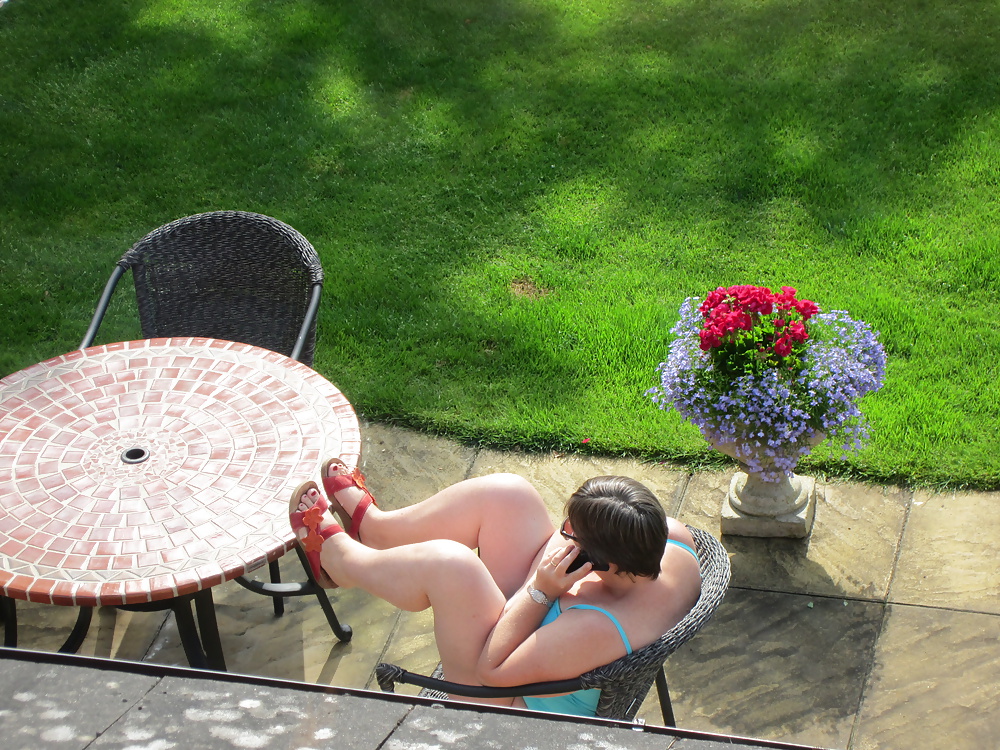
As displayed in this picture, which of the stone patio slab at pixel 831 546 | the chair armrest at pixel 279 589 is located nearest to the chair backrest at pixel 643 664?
the stone patio slab at pixel 831 546

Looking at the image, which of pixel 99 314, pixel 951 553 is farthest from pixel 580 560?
pixel 99 314

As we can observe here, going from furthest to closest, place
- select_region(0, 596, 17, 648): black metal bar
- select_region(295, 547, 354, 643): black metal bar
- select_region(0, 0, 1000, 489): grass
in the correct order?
1. select_region(0, 0, 1000, 489): grass
2. select_region(295, 547, 354, 643): black metal bar
3. select_region(0, 596, 17, 648): black metal bar

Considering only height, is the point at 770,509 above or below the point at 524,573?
below

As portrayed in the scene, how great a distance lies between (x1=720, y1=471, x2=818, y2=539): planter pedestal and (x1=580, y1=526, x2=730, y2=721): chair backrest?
1117 millimetres

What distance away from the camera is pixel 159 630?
3674 millimetres

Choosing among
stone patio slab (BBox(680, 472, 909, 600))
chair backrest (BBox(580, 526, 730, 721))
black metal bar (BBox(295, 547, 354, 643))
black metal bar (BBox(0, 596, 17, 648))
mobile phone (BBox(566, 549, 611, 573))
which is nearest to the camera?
chair backrest (BBox(580, 526, 730, 721))

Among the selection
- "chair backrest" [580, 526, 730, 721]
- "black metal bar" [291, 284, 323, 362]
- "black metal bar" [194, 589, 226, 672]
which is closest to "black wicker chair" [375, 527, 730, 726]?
"chair backrest" [580, 526, 730, 721]

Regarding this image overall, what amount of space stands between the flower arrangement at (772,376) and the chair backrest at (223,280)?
172cm

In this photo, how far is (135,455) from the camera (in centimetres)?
309

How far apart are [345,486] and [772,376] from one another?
151cm

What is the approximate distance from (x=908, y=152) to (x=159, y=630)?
5068 millimetres

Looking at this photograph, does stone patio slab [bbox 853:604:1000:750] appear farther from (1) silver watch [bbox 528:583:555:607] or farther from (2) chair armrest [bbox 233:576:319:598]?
(2) chair armrest [bbox 233:576:319:598]

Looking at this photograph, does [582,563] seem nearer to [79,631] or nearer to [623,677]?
[623,677]

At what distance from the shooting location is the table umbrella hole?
3066mm
